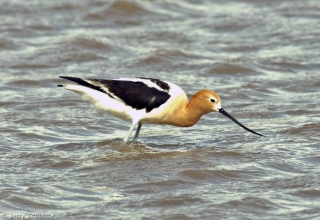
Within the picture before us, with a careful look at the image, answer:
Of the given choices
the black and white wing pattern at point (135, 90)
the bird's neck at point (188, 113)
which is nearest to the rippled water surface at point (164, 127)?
the bird's neck at point (188, 113)

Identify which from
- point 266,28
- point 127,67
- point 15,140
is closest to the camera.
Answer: point 15,140

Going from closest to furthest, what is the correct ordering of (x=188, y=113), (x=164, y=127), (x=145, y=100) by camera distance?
(x=145, y=100), (x=188, y=113), (x=164, y=127)

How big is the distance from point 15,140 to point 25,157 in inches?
31.1

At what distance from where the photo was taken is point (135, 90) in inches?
364

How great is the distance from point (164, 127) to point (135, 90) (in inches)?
55.5

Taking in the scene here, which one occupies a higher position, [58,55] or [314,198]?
[58,55]

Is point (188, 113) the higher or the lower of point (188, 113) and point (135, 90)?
the lower

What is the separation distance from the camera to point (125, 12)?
638 inches

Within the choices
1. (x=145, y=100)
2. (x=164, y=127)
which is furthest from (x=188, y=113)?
(x=164, y=127)

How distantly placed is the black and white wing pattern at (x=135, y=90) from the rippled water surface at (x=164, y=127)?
55 centimetres

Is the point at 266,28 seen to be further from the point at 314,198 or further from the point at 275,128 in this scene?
the point at 314,198

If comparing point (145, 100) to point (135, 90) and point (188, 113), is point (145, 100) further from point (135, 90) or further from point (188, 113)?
point (188, 113)

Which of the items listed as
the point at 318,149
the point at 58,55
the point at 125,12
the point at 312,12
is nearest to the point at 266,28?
the point at 312,12

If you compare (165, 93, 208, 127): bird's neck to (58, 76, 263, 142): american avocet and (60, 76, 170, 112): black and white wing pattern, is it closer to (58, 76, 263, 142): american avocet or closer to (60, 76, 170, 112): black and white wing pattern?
(58, 76, 263, 142): american avocet
